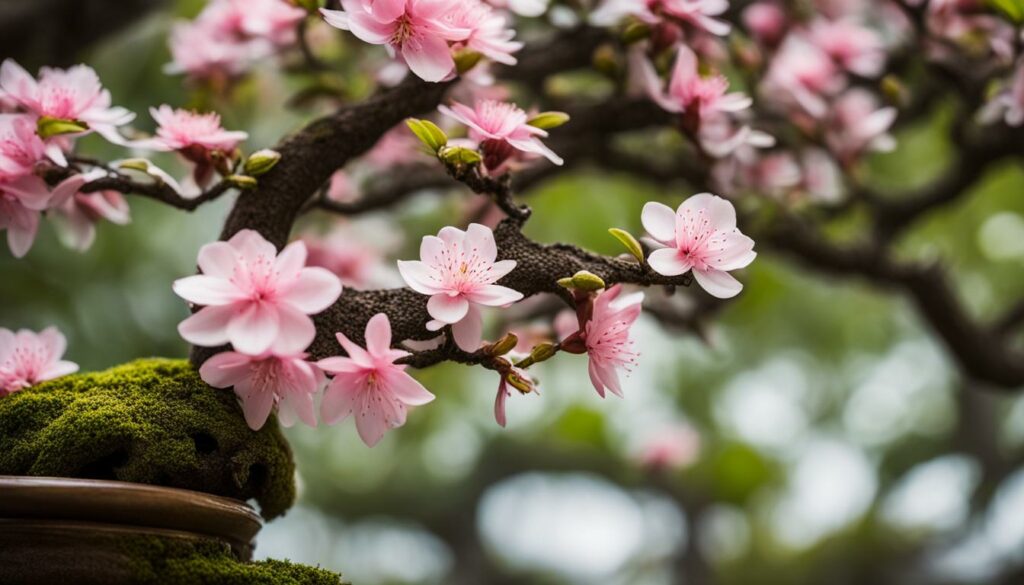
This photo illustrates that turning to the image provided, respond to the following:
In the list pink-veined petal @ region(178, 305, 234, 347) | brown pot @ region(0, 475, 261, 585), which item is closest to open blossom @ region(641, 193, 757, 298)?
pink-veined petal @ region(178, 305, 234, 347)

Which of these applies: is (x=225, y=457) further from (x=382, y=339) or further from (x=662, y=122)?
(x=662, y=122)

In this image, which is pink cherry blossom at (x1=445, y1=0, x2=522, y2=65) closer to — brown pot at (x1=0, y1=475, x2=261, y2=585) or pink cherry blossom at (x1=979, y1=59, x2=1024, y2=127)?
brown pot at (x1=0, y1=475, x2=261, y2=585)

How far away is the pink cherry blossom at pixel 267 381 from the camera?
0.71 m

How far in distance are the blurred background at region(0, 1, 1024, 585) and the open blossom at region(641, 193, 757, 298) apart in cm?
193

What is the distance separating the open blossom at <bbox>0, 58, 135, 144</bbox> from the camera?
0.90m

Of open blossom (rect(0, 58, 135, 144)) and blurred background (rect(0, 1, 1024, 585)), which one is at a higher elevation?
open blossom (rect(0, 58, 135, 144))

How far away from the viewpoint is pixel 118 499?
70 cm

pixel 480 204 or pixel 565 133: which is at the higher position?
pixel 565 133

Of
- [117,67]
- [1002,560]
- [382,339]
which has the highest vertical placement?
[382,339]

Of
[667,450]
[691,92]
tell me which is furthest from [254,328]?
[667,450]

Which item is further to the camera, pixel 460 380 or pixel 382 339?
pixel 460 380

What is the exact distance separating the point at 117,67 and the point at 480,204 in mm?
1595

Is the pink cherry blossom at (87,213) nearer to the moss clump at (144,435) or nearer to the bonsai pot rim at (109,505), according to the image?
the moss clump at (144,435)

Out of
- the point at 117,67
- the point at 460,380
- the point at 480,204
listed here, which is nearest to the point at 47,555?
the point at 480,204
